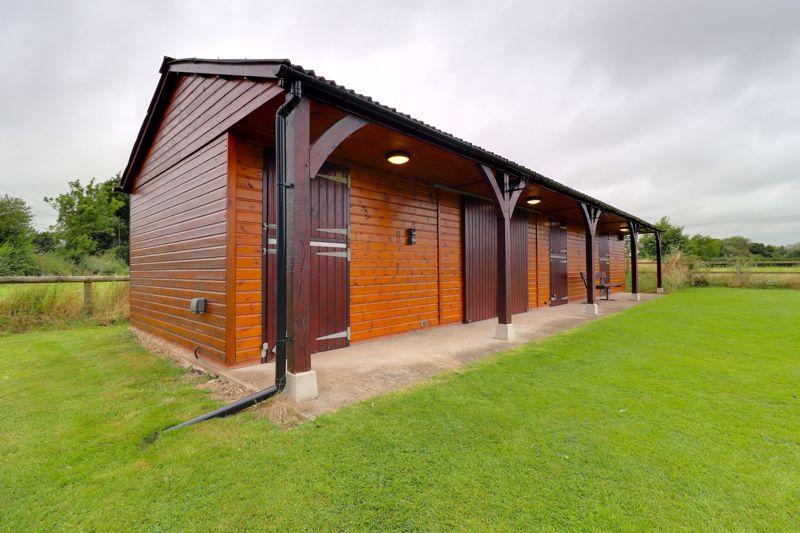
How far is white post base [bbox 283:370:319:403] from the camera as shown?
253 centimetres

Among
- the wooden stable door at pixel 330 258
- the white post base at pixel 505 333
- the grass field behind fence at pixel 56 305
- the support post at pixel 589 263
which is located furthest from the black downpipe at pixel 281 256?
the support post at pixel 589 263

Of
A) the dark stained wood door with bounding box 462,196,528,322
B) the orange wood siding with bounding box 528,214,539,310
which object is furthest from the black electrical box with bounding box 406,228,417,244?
the orange wood siding with bounding box 528,214,539,310

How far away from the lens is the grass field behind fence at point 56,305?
5809mm

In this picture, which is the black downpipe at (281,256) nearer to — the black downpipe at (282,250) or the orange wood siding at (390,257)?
the black downpipe at (282,250)

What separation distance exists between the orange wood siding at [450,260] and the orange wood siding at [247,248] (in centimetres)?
334

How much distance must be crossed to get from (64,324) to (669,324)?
11032 millimetres

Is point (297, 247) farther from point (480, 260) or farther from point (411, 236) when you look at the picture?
point (480, 260)

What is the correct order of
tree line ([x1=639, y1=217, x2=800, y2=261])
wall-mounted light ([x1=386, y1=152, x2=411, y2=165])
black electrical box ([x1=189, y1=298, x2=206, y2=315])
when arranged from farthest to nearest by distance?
1. tree line ([x1=639, y1=217, x2=800, y2=261])
2. wall-mounted light ([x1=386, y1=152, x2=411, y2=165])
3. black electrical box ([x1=189, y1=298, x2=206, y2=315])

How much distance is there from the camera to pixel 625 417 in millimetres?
2188

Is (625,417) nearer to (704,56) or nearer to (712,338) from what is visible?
(712,338)

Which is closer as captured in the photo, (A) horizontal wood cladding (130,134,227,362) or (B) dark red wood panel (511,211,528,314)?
(A) horizontal wood cladding (130,134,227,362)

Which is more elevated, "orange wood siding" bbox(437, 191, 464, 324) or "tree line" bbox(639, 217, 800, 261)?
"tree line" bbox(639, 217, 800, 261)

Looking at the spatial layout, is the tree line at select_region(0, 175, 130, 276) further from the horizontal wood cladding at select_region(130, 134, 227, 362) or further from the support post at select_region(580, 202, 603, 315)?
the support post at select_region(580, 202, 603, 315)

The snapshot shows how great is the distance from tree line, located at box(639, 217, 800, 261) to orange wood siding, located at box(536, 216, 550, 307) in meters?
5.86
